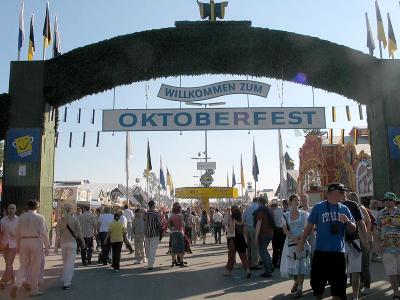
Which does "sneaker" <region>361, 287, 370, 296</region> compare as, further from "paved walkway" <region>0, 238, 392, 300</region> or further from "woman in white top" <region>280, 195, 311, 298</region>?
"woman in white top" <region>280, 195, 311, 298</region>

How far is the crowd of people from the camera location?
6.24 meters

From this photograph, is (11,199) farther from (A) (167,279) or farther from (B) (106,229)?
(A) (167,279)

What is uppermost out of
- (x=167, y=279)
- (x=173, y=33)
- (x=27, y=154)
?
(x=173, y=33)

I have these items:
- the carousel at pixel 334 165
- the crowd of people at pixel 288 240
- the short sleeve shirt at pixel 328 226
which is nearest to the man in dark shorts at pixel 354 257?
the crowd of people at pixel 288 240

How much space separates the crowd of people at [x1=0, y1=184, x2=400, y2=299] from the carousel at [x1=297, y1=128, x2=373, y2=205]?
15.3 m

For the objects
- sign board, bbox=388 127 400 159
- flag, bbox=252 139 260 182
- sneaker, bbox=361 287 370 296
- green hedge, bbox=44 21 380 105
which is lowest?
sneaker, bbox=361 287 370 296

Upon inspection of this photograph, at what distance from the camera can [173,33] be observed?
15.8 meters

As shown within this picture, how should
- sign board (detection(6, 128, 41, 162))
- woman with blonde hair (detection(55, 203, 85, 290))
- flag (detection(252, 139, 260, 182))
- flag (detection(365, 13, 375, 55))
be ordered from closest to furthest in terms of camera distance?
woman with blonde hair (detection(55, 203, 85, 290)) → sign board (detection(6, 128, 41, 162)) → flag (detection(365, 13, 375, 55)) → flag (detection(252, 139, 260, 182))

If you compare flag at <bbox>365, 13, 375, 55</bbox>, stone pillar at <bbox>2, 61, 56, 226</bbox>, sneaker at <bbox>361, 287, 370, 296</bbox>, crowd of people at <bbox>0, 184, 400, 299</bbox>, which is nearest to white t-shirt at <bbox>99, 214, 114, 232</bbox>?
crowd of people at <bbox>0, 184, 400, 299</bbox>

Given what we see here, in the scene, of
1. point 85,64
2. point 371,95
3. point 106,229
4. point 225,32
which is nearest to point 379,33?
point 371,95

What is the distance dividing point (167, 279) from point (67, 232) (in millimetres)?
2656

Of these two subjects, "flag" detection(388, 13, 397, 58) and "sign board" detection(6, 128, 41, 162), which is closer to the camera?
"sign board" detection(6, 128, 41, 162)

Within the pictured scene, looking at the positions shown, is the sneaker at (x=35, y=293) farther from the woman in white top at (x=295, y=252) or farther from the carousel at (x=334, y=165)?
the carousel at (x=334, y=165)

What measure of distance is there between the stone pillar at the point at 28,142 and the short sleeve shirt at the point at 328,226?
10.7 m
